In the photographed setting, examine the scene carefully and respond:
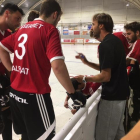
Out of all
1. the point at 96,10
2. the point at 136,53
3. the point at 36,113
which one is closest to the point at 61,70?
the point at 36,113

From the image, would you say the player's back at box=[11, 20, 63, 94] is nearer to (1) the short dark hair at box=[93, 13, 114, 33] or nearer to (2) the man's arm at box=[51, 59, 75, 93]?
(2) the man's arm at box=[51, 59, 75, 93]

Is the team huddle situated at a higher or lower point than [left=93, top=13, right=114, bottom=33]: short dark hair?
lower

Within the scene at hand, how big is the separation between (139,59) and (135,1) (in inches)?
706

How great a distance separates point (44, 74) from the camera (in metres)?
1.25

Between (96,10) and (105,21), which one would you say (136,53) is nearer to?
(105,21)

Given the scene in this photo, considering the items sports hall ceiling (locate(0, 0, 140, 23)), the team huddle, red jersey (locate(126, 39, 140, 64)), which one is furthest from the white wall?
the team huddle

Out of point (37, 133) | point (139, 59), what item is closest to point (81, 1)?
point (139, 59)

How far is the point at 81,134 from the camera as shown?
121 centimetres

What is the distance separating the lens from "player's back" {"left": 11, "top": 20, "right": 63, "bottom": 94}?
45.4 inches

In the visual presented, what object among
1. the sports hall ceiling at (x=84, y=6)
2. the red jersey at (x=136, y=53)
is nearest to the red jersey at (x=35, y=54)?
the red jersey at (x=136, y=53)

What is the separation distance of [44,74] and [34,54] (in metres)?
0.19

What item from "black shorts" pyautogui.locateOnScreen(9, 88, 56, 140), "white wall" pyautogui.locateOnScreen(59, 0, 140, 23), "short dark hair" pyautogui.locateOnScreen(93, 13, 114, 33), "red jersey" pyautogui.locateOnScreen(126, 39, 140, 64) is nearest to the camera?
"black shorts" pyautogui.locateOnScreen(9, 88, 56, 140)

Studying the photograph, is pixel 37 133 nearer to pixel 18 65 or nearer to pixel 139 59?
pixel 18 65

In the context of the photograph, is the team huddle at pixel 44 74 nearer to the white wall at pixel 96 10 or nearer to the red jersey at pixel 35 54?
the red jersey at pixel 35 54
